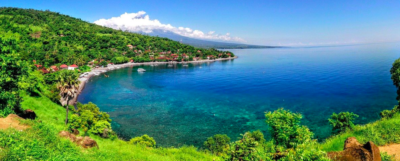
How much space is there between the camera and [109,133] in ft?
108

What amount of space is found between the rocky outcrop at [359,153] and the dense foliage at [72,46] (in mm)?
116265

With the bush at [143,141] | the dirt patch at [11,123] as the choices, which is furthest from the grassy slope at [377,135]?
the dirt patch at [11,123]

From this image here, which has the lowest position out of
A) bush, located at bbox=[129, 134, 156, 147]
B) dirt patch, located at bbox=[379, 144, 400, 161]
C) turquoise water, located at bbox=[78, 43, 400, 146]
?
turquoise water, located at bbox=[78, 43, 400, 146]

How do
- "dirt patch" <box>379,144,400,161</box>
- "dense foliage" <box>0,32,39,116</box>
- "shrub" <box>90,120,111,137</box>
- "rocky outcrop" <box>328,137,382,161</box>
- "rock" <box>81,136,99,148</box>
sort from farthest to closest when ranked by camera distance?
"shrub" <box>90,120,111,137</box> < "dense foliage" <box>0,32,39,116</box> < "rock" <box>81,136,99,148</box> < "dirt patch" <box>379,144,400,161</box> < "rocky outcrop" <box>328,137,382,161</box>

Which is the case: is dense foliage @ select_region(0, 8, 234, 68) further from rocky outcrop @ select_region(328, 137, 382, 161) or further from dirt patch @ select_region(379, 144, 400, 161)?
dirt patch @ select_region(379, 144, 400, 161)

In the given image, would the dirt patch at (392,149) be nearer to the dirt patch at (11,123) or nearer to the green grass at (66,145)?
the green grass at (66,145)

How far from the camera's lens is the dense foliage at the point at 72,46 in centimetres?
11236

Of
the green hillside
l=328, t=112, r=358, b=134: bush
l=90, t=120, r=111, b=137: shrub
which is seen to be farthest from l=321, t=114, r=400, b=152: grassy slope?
l=90, t=120, r=111, b=137: shrub

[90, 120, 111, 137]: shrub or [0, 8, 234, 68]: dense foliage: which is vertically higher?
[0, 8, 234, 68]: dense foliage

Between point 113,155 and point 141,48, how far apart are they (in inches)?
6686

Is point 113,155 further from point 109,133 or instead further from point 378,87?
point 378,87

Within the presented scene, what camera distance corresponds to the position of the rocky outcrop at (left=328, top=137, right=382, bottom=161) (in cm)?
1116

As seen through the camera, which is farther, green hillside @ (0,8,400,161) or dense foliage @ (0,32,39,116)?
dense foliage @ (0,32,39,116)

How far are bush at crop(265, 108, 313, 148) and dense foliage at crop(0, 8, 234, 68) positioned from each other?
111454 mm
